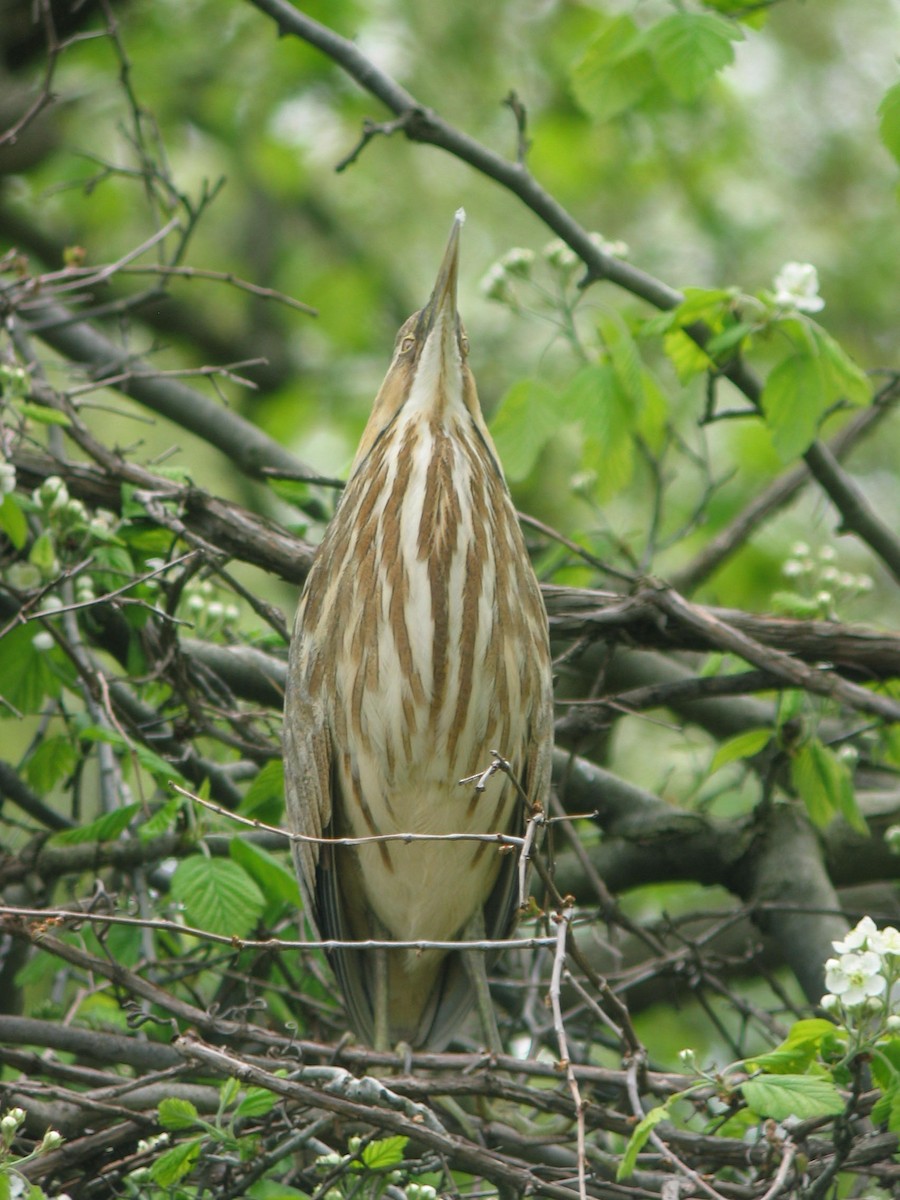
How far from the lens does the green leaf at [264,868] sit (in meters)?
3.13

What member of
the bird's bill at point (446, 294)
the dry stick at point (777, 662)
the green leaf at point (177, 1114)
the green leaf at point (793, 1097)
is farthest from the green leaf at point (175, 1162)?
the bird's bill at point (446, 294)

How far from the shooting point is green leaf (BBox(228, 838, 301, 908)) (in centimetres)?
313

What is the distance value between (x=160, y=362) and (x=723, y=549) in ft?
10.5

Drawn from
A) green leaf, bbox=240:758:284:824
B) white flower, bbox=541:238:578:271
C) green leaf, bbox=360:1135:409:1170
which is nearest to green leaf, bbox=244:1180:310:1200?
green leaf, bbox=360:1135:409:1170

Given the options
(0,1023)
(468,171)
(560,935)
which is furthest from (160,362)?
(560,935)

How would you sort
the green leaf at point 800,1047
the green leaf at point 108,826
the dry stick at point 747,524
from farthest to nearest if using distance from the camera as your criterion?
the dry stick at point 747,524 → the green leaf at point 108,826 → the green leaf at point 800,1047

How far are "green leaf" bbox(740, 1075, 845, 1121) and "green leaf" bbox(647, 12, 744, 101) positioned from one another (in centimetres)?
215

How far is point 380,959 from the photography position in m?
3.60

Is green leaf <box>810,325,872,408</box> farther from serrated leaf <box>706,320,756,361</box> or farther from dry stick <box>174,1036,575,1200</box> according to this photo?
dry stick <box>174,1036,575,1200</box>

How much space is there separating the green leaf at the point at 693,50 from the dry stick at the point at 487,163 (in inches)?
15.1

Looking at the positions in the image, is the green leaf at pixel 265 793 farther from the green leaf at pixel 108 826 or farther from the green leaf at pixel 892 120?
the green leaf at pixel 892 120

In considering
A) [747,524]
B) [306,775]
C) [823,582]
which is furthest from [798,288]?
[306,775]

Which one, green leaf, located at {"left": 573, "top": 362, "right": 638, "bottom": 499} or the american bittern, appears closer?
the american bittern

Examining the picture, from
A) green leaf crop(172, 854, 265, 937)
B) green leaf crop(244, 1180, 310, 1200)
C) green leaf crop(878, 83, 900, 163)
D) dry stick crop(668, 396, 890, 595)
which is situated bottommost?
green leaf crop(244, 1180, 310, 1200)
